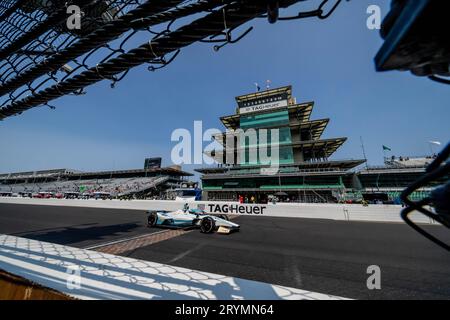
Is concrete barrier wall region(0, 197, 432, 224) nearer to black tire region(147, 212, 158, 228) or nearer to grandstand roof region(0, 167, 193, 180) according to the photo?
black tire region(147, 212, 158, 228)

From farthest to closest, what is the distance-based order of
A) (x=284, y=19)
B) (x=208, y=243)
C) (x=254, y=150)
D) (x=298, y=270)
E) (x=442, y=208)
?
(x=254, y=150) < (x=208, y=243) < (x=298, y=270) < (x=284, y=19) < (x=442, y=208)

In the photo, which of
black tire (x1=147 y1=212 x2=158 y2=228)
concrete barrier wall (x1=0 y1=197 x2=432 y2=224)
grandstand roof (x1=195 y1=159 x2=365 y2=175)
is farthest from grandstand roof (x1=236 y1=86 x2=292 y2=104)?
black tire (x1=147 y1=212 x2=158 y2=228)

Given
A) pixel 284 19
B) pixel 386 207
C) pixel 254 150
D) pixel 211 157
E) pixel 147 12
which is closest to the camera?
pixel 284 19

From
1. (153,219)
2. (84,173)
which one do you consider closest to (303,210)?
(153,219)

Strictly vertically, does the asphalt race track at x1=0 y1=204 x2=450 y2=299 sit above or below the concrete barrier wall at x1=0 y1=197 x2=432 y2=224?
above

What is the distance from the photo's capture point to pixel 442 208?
0.67 meters

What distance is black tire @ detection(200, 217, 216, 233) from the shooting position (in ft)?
26.0

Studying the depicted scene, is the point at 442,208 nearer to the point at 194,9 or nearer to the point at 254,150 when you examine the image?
the point at 194,9

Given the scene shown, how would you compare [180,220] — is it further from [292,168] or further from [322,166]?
[322,166]

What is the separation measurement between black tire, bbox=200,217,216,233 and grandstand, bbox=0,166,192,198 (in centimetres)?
3672

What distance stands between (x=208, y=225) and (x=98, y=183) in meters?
56.5

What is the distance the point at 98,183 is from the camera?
5391cm
